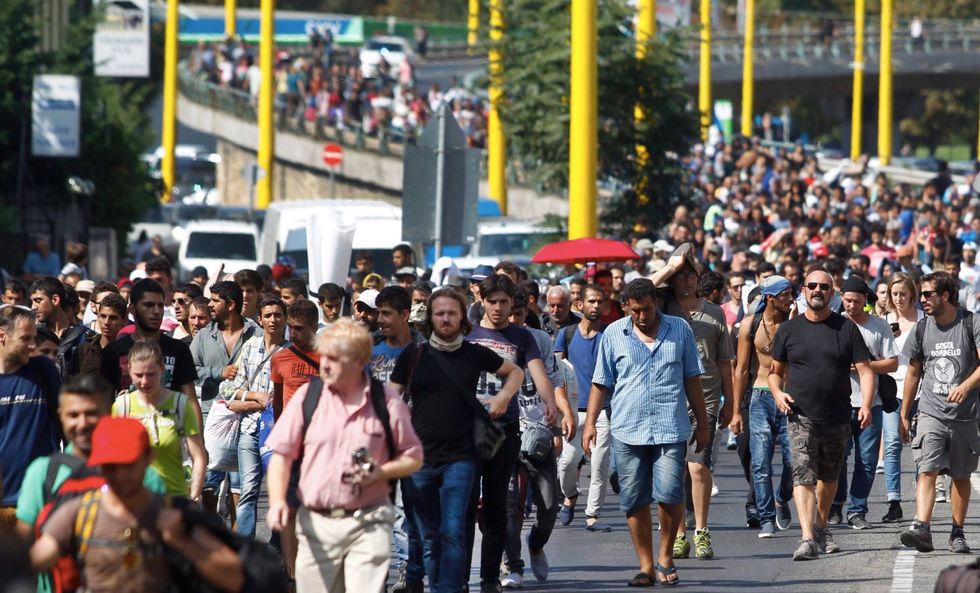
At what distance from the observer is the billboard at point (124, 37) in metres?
47.9

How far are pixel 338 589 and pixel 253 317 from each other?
6.24 m

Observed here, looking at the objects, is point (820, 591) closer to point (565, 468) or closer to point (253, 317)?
point (565, 468)

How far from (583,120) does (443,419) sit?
1091 centimetres

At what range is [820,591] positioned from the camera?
10938mm

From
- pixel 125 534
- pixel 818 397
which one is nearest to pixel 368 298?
pixel 818 397

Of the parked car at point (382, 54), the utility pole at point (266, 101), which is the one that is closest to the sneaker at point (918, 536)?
the utility pole at point (266, 101)

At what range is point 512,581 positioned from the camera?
11.2 meters

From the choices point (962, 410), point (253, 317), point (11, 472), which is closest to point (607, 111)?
point (253, 317)

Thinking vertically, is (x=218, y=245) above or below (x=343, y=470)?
above

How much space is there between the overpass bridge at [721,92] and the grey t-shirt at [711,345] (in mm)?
28355

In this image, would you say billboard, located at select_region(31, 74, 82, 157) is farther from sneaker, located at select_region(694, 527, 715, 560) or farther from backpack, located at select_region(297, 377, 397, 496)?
backpack, located at select_region(297, 377, 397, 496)

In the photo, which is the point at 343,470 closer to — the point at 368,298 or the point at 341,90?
the point at 368,298

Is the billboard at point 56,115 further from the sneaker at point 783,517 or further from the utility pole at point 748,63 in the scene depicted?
the utility pole at point 748,63

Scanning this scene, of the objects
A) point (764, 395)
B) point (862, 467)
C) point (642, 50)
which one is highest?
point (642, 50)
